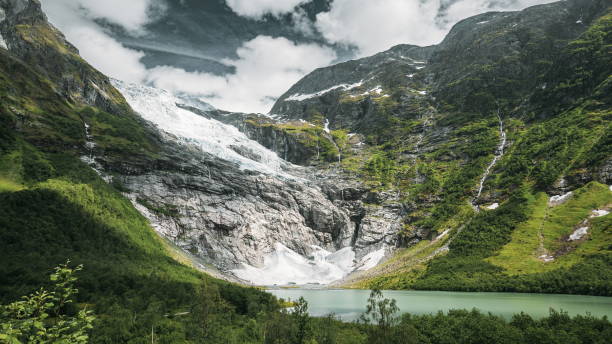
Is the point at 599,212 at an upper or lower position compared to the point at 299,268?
upper

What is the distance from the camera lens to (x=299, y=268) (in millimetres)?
151625

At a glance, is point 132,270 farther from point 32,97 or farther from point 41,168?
point 32,97

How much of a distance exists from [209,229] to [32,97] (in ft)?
254

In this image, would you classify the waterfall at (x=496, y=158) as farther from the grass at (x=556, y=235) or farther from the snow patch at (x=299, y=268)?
the snow patch at (x=299, y=268)

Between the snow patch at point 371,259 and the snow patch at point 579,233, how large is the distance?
2794 inches

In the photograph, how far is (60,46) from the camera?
579 feet

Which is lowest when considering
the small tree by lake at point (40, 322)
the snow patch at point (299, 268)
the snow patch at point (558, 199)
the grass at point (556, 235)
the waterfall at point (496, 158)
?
the snow patch at point (299, 268)

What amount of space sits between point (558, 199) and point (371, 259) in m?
71.6

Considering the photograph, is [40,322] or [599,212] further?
[599,212]

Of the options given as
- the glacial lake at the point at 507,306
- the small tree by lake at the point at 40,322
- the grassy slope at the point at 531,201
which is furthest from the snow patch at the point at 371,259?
the small tree by lake at the point at 40,322

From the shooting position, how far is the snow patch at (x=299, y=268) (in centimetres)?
13825

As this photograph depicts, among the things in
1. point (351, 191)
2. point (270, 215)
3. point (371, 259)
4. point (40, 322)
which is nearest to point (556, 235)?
point (371, 259)

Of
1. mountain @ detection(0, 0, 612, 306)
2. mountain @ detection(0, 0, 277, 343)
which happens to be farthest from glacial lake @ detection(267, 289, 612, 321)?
mountain @ detection(0, 0, 277, 343)

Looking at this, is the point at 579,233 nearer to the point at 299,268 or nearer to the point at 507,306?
the point at 507,306
